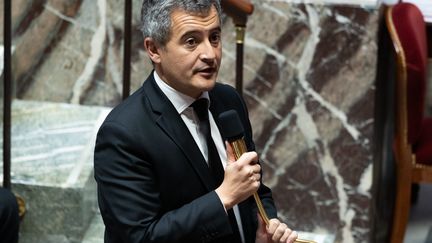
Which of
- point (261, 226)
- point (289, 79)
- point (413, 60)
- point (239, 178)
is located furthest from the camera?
point (289, 79)

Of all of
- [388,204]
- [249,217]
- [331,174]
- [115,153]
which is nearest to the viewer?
[115,153]

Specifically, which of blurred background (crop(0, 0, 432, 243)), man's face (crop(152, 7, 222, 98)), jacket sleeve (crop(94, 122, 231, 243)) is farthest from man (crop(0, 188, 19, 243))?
man's face (crop(152, 7, 222, 98))

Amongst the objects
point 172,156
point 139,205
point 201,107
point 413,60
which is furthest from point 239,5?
point 139,205

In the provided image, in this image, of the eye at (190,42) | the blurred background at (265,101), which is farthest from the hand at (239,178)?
the blurred background at (265,101)

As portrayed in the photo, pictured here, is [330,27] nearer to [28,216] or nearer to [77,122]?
[77,122]

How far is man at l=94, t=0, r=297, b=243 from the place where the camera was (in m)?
2.26

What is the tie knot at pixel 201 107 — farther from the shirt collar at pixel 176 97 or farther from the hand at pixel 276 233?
the hand at pixel 276 233

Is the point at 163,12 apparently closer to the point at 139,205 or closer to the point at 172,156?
the point at 172,156

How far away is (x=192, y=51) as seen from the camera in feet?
7.54

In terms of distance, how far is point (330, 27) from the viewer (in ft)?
14.4

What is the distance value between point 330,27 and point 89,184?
48.9 inches

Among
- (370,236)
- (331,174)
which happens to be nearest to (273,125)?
(331,174)

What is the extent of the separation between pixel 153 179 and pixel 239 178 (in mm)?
212

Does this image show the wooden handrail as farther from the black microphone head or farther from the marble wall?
the black microphone head
